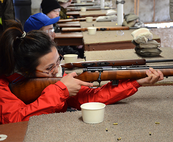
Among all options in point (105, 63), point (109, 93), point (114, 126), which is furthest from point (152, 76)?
point (105, 63)

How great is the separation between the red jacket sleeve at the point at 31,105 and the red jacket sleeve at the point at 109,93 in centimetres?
27

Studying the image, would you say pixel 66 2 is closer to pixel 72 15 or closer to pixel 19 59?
pixel 72 15

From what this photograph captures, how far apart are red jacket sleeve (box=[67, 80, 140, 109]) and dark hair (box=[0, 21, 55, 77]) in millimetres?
357

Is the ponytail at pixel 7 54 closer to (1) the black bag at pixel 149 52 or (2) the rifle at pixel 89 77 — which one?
(2) the rifle at pixel 89 77

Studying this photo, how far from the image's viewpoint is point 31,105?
1.40m

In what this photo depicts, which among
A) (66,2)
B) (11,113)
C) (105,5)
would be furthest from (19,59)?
(105,5)

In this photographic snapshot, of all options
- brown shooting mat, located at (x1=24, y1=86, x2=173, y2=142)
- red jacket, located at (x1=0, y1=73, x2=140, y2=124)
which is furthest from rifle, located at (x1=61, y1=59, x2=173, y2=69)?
brown shooting mat, located at (x1=24, y1=86, x2=173, y2=142)

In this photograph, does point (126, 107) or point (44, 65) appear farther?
point (44, 65)

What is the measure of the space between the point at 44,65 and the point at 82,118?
0.45 metres

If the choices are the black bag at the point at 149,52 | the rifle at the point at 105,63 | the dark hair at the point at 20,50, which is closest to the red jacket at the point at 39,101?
the dark hair at the point at 20,50

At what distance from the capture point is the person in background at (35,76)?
4.55ft

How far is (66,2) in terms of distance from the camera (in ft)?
23.4

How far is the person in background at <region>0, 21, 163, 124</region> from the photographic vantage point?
1386 mm

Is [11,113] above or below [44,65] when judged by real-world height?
below
